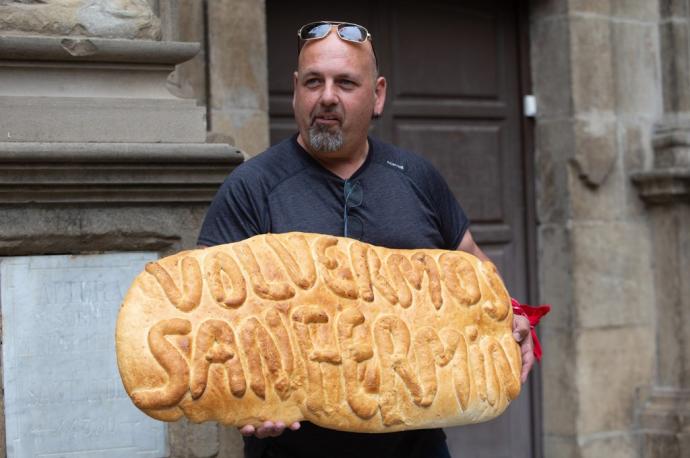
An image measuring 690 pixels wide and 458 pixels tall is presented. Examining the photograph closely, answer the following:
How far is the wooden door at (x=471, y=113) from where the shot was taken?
17.6ft

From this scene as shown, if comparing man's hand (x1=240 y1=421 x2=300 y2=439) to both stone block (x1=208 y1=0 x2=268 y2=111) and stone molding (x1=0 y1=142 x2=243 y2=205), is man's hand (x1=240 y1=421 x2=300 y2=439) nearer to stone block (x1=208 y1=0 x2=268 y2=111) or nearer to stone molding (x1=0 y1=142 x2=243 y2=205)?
stone molding (x1=0 y1=142 x2=243 y2=205)

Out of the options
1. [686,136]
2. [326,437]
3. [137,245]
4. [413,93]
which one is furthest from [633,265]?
[326,437]

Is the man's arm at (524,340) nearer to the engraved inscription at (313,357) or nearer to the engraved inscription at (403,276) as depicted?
the engraved inscription at (403,276)

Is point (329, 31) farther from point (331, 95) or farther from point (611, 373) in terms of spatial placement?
point (611, 373)

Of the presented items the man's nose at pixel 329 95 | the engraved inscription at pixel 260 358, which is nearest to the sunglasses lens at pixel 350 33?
the man's nose at pixel 329 95

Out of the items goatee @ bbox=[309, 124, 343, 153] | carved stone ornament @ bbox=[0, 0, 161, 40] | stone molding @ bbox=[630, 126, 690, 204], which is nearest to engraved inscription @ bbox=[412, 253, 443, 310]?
goatee @ bbox=[309, 124, 343, 153]

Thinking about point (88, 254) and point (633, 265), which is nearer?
point (88, 254)

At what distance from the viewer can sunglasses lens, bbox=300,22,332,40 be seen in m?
2.69

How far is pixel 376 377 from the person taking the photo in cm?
248

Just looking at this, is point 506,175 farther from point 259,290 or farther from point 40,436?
point 259,290

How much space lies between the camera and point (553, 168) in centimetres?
556

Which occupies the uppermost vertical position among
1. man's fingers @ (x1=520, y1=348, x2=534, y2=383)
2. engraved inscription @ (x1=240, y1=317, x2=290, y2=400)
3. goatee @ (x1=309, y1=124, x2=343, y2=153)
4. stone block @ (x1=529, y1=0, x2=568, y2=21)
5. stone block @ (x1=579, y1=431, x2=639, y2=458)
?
stone block @ (x1=529, y1=0, x2=568, y2=21)

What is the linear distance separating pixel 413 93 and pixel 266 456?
3010mm

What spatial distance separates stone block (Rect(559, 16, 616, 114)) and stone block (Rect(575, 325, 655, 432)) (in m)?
1.13
